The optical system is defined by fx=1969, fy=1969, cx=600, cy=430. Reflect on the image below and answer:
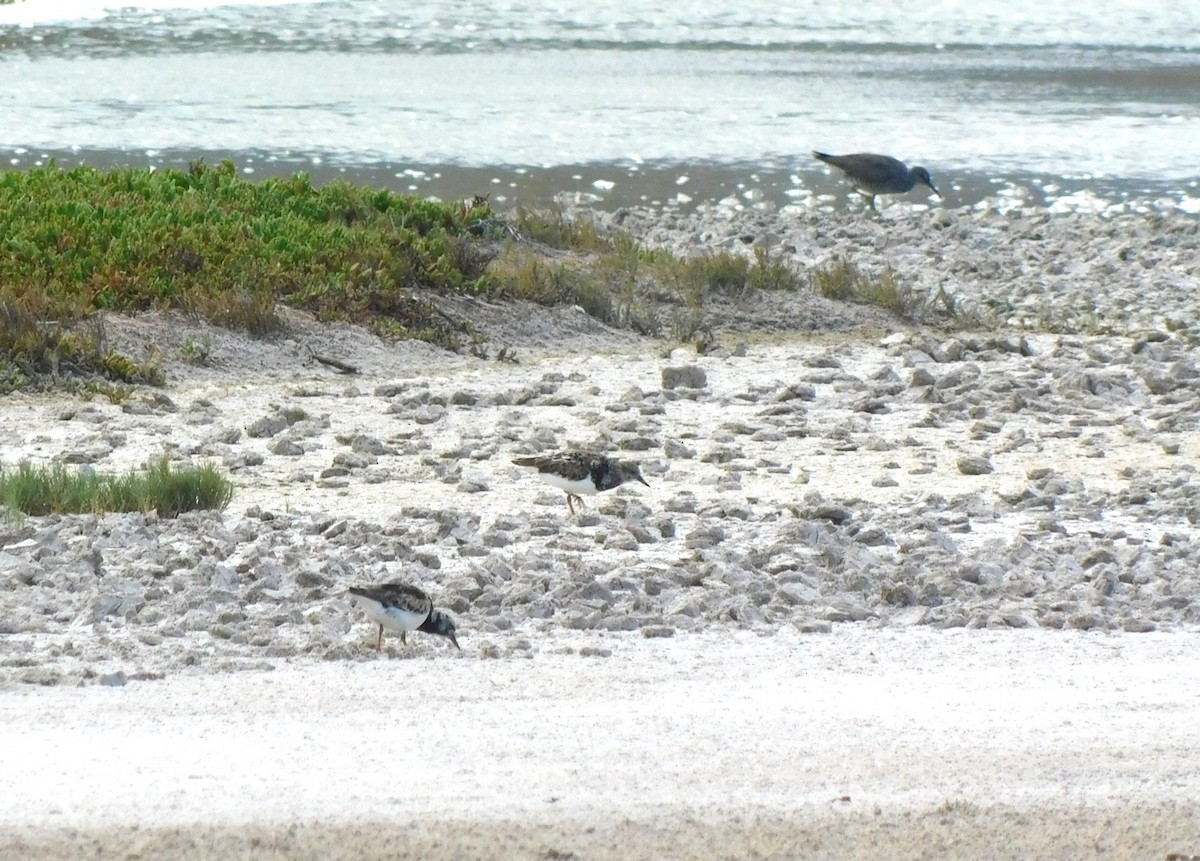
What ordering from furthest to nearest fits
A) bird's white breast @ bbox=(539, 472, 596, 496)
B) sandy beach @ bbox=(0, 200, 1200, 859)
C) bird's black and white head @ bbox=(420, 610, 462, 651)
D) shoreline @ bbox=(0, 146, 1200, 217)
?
1. shoreline @ bbox=(0, 146, 1200, 217)
2. bird's white breast @ bbox=(539, 472, 596, 496)
3. bird's black and white head @ bbox=(420, 610, 462, 651)
4. sandy beach @ bbox=(0, 200, 1200, 859)

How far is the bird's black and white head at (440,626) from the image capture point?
6.77 meters

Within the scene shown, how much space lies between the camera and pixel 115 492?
8.56m

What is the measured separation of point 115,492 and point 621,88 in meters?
22.6

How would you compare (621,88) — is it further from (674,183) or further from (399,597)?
(399,597)

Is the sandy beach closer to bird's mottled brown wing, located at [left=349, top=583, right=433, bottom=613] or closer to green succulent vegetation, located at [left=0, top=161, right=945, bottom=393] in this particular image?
bird's mottled brown wing, located at [left=349, top=583, right=433, bottom=613]

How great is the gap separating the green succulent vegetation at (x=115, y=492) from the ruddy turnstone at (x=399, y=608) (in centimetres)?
198

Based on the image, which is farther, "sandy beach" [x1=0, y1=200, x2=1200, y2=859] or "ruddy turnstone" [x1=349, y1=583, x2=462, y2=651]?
"ruddy turnstone" [x1=349, y1=583, x2=462, y2=651]

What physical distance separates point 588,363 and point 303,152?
1105 cm

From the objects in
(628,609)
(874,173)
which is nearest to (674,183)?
(874,173)

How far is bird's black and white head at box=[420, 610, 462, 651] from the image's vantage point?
677cm

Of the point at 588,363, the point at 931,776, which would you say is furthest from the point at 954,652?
the point at 588,363

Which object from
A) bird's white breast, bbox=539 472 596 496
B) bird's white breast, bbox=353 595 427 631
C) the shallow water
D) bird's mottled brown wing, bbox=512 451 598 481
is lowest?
the shallow water

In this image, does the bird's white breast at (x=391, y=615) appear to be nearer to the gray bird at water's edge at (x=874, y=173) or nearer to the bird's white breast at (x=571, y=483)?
the bird's white breast at (x=571, y=483)

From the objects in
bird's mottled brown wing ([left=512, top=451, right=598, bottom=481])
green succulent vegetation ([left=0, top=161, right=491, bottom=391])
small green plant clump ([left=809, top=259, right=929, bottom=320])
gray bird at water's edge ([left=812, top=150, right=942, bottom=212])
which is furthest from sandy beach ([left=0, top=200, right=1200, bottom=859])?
gray bird at water's edge ([left=812, top=150, right=942, bottom=212])
